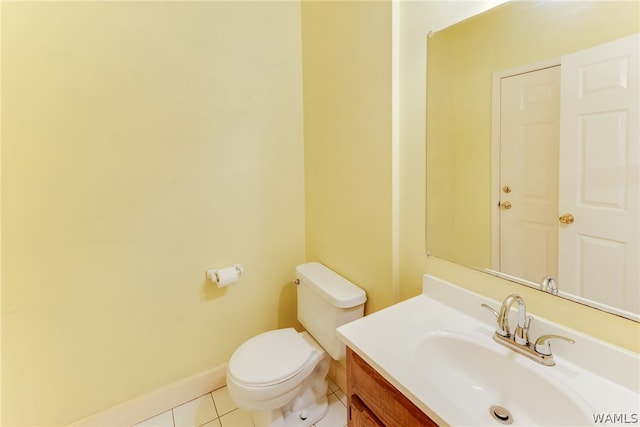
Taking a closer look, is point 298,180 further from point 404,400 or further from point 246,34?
point 404,400

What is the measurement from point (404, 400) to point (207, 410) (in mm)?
1340

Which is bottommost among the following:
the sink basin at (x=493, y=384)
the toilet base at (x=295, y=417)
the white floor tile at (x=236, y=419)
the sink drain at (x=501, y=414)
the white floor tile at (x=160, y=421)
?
the white floor tile at (x=160, y=421)

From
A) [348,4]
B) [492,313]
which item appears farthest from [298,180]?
[492,313]

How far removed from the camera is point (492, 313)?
961 mm

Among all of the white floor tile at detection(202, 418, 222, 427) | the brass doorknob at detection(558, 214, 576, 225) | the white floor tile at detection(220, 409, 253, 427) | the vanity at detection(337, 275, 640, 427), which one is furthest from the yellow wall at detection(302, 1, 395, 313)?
the white floor tile at detection(202, 418, 222, 427)

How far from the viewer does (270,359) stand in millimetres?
1394

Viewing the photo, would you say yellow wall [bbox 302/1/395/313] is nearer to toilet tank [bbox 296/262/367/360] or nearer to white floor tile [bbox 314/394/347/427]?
toilet tank [bbox 296/262/367/360]

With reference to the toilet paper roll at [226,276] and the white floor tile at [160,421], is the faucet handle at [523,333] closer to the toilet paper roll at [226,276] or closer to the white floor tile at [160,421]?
the toilet paper roll at [226,276]

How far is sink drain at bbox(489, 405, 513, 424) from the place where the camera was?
0.75 m

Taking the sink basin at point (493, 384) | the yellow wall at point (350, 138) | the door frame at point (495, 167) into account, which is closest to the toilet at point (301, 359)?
the yellow wall at point (350, 138)

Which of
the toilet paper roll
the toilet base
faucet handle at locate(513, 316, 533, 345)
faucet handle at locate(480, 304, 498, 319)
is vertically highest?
faucet handle at locate(480, 304, 498, 319)

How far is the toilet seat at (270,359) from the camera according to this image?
1.29 m

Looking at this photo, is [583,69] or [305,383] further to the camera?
[305,383]

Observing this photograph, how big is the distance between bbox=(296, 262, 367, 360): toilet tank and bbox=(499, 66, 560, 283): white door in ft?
2.21
